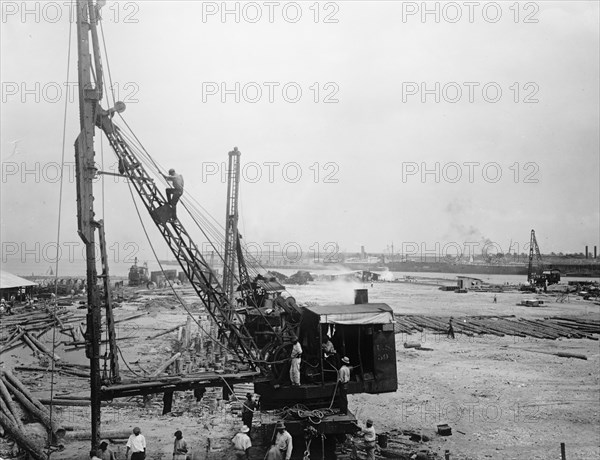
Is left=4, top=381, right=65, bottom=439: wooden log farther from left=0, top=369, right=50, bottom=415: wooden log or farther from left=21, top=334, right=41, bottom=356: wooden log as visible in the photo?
left=21, top=334, right=41, bottom=356: wooden log

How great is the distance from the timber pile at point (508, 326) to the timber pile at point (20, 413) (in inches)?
909

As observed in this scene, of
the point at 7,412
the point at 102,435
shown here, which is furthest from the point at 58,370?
the point at 102,435

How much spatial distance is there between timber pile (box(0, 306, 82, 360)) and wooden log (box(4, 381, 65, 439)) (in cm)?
650

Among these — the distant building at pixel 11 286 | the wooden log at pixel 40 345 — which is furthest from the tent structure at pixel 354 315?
the distant building at pixel 11 286

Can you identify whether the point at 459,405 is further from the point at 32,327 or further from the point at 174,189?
the point at 32,327

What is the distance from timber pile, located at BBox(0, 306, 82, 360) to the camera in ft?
78.7

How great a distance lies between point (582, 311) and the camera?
43469 millimetres

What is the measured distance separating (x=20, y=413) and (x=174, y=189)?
7898mm

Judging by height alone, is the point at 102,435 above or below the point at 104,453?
below

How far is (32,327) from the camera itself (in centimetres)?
2883

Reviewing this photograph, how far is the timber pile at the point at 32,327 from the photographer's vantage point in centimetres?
2400

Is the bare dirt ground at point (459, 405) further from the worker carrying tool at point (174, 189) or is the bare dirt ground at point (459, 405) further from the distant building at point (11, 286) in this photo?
the distant building at point (11, 286)

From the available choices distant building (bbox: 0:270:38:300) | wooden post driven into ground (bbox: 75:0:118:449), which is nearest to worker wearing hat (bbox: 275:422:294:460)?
wooden post driven into ground (bbox: 75:0:118:449)

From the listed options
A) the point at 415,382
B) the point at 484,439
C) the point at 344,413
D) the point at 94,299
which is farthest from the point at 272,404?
the point at 415,382
